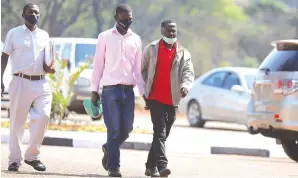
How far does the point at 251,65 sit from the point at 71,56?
147 ft

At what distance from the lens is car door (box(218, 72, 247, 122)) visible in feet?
84.9

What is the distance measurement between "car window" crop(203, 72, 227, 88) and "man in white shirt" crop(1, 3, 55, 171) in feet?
46.7

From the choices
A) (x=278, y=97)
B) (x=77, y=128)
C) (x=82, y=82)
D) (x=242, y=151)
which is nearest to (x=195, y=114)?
(x=82, y=82)

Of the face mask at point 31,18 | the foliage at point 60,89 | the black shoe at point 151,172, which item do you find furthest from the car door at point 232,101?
the face mask at point 31,18

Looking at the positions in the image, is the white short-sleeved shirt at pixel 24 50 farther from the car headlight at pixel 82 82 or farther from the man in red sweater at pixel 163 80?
the car headlight at pixel 82 82

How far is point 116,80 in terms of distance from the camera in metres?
12.8

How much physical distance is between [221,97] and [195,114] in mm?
1326

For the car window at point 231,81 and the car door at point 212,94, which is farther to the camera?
the car door at point 212,94

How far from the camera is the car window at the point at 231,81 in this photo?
26728 mm

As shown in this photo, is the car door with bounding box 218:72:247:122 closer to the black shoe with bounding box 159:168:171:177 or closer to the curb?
the curb

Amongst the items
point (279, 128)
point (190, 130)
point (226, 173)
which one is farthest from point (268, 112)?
point (190, 130)

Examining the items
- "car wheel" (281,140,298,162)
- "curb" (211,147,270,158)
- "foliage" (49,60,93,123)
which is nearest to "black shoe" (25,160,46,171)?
"car wheel" (281,140,298,162)

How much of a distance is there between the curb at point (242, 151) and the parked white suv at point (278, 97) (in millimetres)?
2651

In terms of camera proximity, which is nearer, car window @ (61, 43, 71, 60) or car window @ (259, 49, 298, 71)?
car window @ (259, 49, 298, 71)
